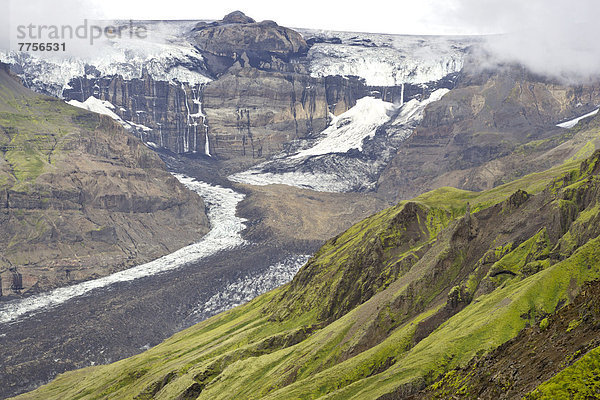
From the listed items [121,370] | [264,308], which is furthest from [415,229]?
[121,370]

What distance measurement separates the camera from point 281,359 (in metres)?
107

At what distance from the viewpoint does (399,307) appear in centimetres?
9906

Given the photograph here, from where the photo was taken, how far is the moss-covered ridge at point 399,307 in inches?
2901

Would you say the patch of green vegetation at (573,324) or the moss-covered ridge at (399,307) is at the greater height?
the patch of green vegetation at (573,324)

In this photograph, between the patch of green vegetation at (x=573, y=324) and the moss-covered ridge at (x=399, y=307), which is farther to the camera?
the moss-covered ridge at (x=399, y=307)

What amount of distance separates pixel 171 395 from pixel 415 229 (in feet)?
210

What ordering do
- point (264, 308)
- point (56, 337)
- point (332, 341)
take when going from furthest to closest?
point (56, 337)
point (264, 308)
point (332, 341)

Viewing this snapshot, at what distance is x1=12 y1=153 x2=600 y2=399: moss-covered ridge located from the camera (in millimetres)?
73688

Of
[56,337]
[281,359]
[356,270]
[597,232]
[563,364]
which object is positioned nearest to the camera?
[563,364]

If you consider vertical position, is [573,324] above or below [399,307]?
above

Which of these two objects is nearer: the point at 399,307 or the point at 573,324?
the point at 573,324

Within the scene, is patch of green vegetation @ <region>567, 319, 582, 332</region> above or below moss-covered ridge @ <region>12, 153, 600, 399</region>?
above

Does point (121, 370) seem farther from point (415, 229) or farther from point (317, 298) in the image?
point (415, 229)

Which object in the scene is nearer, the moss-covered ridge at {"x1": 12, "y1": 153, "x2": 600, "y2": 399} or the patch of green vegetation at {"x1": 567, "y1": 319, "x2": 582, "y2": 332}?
the patch of green vegetation at {"x1": 567, "y1": 319, "x2": 582, "y2": 332}
